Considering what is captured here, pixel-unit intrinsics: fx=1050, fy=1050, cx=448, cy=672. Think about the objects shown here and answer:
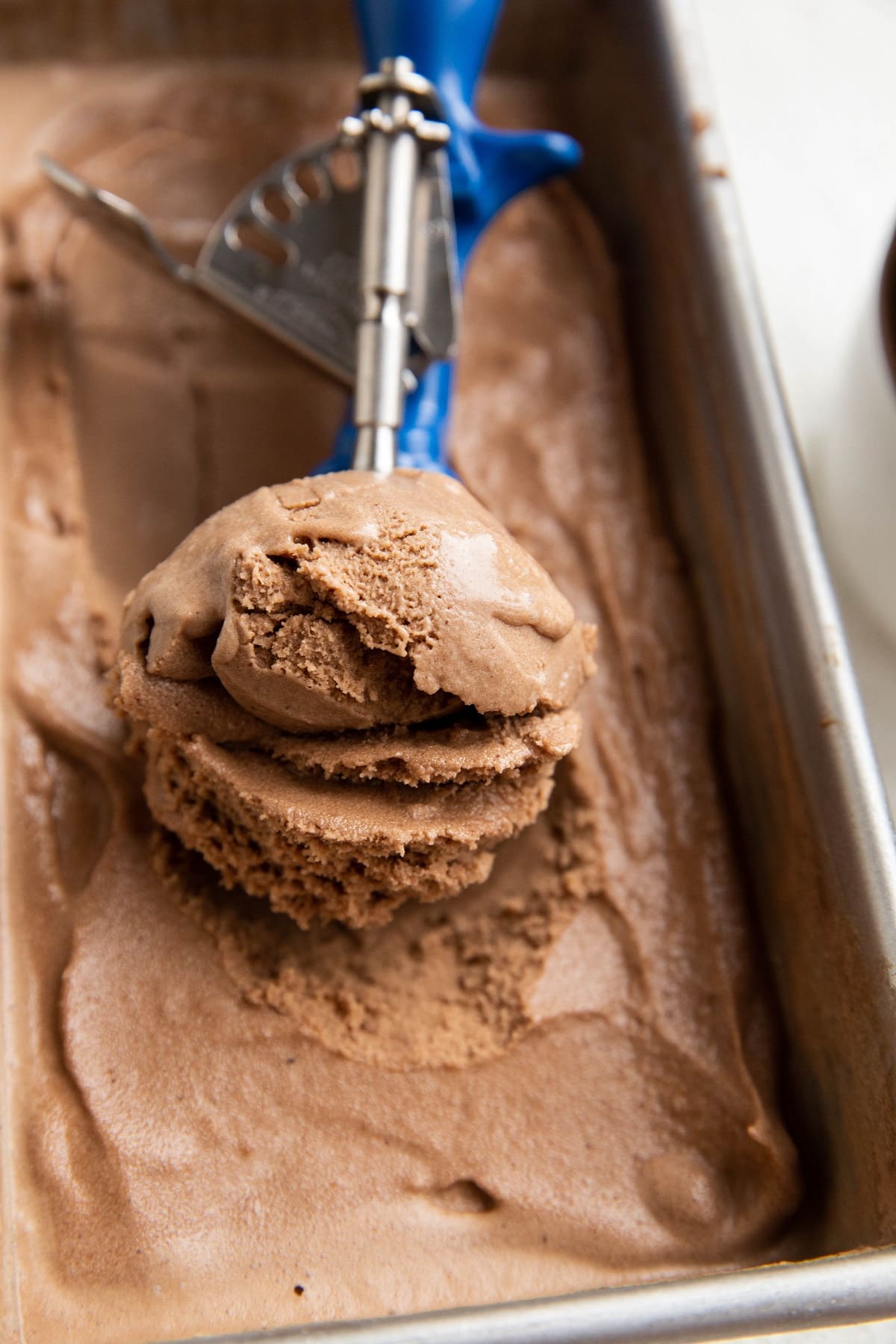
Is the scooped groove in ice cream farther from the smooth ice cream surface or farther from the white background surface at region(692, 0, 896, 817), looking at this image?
the white background surface at region(692, 0, 896, 817)

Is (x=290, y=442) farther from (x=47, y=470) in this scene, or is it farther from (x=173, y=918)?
(x=173, y=918)

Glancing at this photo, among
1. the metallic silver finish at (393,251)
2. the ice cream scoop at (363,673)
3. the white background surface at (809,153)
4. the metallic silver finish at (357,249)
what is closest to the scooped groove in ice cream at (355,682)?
the ice cream scoop at (363,673)

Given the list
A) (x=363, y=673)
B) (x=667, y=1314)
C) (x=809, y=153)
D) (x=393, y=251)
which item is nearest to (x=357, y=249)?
(x=393, y=251)

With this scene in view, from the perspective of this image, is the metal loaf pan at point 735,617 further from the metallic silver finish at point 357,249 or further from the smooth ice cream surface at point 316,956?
the metallic silver finish at point 357,249

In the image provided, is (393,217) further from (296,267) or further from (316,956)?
(316,956)

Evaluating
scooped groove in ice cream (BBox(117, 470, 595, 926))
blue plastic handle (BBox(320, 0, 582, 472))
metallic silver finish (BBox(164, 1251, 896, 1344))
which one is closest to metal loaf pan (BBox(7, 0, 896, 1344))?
metallic silver finish (BBox(164, 1251, 896, 1344))

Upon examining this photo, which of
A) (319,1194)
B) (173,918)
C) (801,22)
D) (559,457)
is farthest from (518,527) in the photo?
(801,22)
